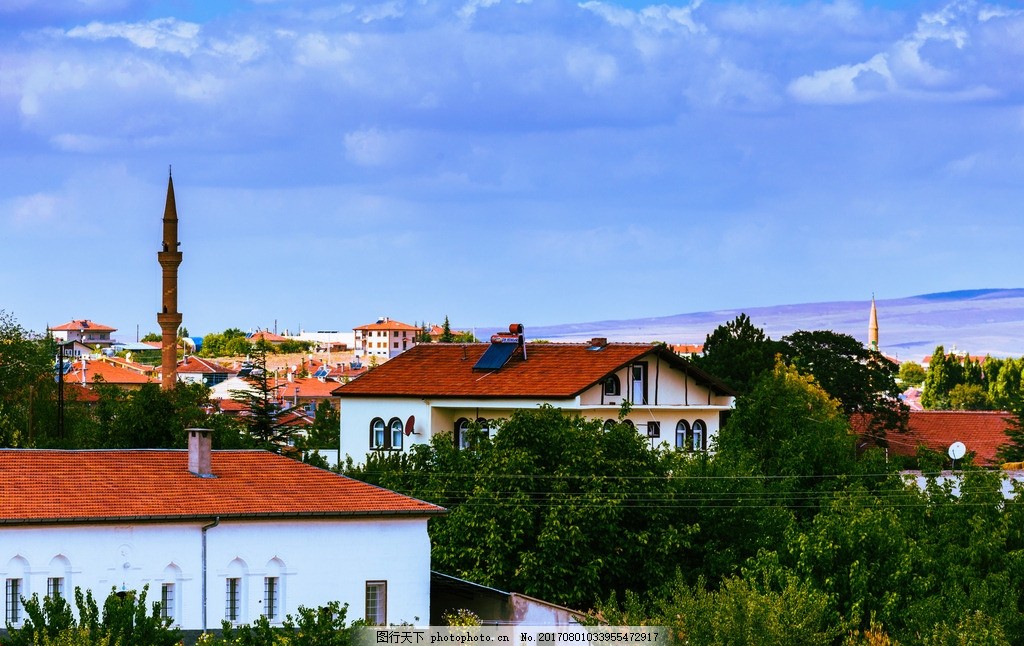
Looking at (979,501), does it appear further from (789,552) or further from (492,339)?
(492,339)

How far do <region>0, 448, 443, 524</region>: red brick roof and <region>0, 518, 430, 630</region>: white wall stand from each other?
30cm

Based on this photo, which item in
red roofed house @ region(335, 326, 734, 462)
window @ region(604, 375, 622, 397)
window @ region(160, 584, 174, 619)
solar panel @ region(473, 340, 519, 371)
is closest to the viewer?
window @ region(160, 584, 174, 619)

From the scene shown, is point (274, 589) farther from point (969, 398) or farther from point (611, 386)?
point (969, 398)

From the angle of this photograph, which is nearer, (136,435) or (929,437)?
(136,435)

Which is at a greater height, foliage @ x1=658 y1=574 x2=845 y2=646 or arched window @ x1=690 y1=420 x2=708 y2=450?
arched window @ x1=690 y1=420 x2=708 y2=450

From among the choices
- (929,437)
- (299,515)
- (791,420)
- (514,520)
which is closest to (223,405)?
(929,437)

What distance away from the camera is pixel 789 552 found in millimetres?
40531

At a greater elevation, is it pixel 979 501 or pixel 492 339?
pixel 492 339

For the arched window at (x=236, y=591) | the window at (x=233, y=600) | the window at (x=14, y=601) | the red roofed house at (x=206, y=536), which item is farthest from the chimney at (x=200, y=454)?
the window at (x=14, y=601)

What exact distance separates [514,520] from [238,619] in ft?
39.1

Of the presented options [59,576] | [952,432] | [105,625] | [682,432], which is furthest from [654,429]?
[952,432]

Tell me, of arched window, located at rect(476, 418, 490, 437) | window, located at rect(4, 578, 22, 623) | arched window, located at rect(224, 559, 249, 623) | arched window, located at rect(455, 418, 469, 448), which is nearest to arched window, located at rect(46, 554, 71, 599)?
window, located at rect(4, 578, 22, 623)

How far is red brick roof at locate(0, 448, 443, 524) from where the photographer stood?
3556cm

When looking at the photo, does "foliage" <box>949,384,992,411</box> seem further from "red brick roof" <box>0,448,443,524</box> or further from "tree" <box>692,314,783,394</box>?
"red brick roof" <box>0,448,443,524</box>
